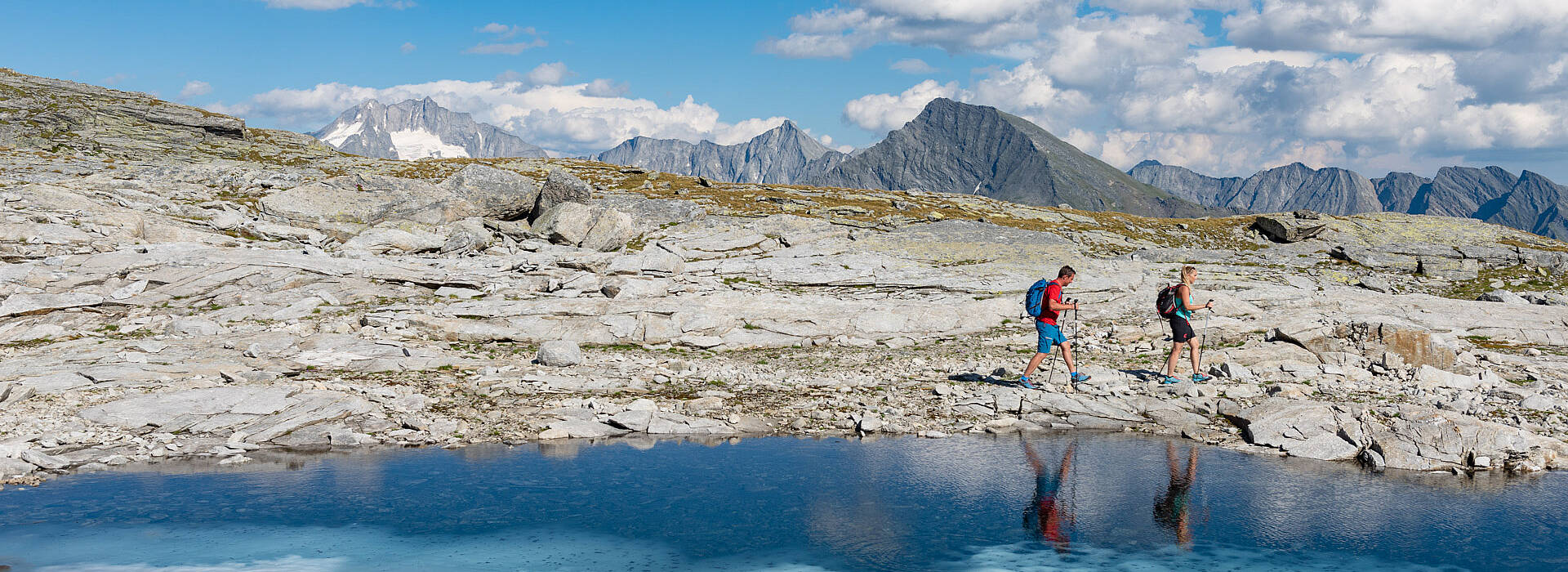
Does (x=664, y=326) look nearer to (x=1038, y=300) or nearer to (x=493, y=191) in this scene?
(x=1038, y=300)

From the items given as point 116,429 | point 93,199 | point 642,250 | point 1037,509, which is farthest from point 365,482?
point 93,199

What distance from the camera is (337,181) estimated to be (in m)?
44.1

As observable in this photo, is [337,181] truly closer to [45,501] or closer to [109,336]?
[109,336]

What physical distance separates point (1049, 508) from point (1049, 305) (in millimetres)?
8231

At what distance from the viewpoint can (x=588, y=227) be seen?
4347cm

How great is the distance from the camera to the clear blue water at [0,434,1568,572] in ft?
39.5

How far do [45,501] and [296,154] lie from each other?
233 ft

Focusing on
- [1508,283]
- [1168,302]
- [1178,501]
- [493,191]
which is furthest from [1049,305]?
[1508,283]

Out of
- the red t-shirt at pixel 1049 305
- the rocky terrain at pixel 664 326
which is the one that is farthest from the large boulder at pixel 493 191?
the red t-shirt at pixel 1049 305

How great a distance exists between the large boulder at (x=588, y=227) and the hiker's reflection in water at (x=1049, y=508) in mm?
30071

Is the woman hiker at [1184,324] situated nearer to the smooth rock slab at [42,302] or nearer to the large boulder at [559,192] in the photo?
the smooth rock slab at [42,302]

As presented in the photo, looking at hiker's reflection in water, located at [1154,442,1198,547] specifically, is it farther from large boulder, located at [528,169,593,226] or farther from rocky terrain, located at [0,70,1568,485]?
large boulder, located at [528,169,593,226]

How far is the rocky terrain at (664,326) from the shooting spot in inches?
715

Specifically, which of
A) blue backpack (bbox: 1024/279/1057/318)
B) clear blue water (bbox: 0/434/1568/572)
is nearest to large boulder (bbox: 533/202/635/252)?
blue backpack (bbox: 1024/279/1057/318)
